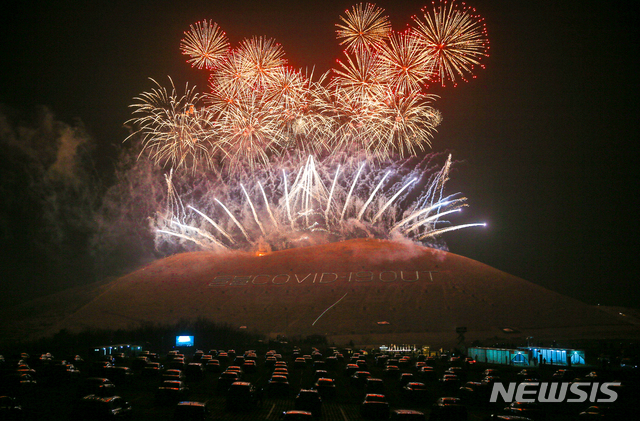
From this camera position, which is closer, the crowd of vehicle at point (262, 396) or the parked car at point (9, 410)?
the parked car at point (9, 410)

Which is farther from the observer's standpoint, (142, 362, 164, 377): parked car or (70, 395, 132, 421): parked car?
(142, 362, 164, 377): parked car

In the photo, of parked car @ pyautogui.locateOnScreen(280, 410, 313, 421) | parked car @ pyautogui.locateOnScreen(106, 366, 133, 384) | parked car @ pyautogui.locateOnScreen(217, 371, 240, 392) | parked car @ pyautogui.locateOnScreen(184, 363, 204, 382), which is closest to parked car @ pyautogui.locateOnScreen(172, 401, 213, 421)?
parked car @ pyautogui.locateOnScreen(280, 410, 313, 421)

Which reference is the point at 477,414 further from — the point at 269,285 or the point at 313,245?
the point at 313,245

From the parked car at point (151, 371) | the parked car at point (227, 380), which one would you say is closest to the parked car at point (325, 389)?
the parked car at point (227, 380)

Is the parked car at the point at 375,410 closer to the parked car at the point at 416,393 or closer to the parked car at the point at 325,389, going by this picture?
the parked car at the point at 416,393

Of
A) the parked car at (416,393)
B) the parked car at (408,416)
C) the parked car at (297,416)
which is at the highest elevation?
the parked car at (297,416)

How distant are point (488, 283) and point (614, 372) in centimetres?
6023

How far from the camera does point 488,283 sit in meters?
95.3

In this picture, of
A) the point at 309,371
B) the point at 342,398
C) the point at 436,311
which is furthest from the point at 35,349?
the point at 436,311

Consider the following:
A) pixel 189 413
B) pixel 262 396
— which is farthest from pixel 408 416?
pixel 262 396

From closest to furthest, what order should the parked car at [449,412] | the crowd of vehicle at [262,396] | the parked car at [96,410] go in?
the parked car at [96,410], the crowd of vehicle at [262,396], the parked car at [449,412]

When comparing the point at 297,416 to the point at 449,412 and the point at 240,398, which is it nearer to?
the point at 240,398

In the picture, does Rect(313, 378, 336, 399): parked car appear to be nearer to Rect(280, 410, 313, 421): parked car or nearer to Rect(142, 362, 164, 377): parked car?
Rect(280, 410, 313, 421): parked car

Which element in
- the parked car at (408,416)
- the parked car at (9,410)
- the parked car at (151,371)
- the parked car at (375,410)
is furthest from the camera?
the parked car at (151,371)
